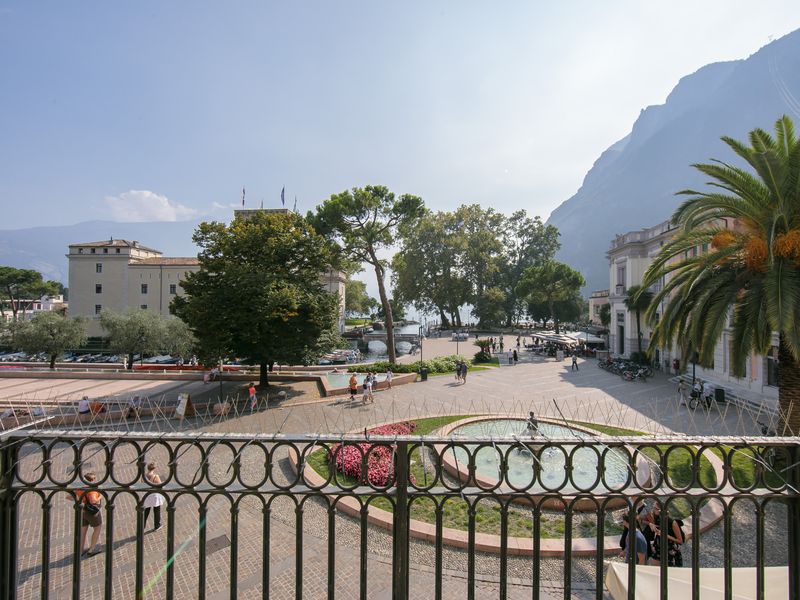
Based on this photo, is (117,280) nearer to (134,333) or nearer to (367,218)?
(134,333)

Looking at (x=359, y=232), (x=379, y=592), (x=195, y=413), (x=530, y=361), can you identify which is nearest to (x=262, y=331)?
(x=195, y=413)

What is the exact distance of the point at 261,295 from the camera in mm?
17828

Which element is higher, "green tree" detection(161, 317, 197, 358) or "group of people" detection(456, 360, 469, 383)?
"green tree" detection(161, 317, 197, 358)

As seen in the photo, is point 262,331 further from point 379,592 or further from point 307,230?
point 379,592

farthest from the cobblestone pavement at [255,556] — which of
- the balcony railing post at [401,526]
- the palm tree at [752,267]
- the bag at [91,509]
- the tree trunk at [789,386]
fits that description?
the palm tree at [752,267]

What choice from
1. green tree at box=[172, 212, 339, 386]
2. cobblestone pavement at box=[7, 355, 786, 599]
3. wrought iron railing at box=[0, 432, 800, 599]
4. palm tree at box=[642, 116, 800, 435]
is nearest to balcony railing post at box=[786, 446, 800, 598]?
wrought iron railing at box=[0, 432, 800, 599]

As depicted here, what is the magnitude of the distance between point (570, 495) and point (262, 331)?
17.3m

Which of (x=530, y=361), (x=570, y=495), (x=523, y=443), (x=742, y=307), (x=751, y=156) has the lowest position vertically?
(x=530, y=361)

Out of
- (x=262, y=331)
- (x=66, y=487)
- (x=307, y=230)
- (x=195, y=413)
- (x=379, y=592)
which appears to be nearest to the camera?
(x=66, y=487)

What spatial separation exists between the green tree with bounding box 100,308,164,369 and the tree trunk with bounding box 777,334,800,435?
3364 cm

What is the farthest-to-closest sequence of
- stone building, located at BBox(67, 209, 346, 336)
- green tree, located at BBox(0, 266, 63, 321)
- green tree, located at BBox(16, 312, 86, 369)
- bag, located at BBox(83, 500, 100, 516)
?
green tree, located at BBox(0, 266, 63, 321)
stone building, located at BBox(67, 209, 346, 336)
green tree, located at BBox(16, 312, 86, 369)
bag, located at BBox(83, 500, 100, 516)

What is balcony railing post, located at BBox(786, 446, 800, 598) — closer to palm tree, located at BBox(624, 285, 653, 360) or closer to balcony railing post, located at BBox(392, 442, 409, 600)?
balcony railing post, located at BBox(392, 442, 409, 600)

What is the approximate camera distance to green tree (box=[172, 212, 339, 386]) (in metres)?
17.8

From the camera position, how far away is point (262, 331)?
723 inches
